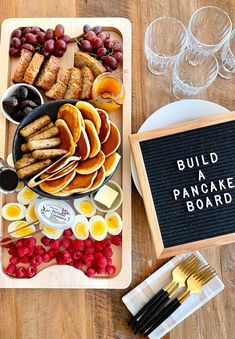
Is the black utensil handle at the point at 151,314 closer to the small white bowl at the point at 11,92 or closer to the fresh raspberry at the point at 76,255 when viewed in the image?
the fresh raspberry at the point at 76,255

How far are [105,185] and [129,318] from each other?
0.40 m

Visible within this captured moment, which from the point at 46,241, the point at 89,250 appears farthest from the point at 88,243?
the point at 46,241

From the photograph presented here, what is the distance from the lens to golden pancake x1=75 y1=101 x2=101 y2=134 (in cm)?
120

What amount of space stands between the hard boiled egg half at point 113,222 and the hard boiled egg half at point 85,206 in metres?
→ 0.05

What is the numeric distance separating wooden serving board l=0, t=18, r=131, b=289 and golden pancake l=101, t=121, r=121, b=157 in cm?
10

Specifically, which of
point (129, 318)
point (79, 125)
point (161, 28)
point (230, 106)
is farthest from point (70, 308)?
point (161, 28)

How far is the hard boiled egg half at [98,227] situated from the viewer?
4.18ft

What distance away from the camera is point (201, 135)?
1229 mm

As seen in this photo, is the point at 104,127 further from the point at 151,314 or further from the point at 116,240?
the point at 151,314

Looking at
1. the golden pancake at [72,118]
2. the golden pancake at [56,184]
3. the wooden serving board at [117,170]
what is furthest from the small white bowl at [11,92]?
the golden pancake at [56,184]

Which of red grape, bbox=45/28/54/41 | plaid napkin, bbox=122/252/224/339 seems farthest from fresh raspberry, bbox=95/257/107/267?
red grape, bbox=45/28/54/41

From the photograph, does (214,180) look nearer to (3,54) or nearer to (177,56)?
(177,56)

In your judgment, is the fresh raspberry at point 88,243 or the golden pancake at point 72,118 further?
the fresh raspberry at point 88,243

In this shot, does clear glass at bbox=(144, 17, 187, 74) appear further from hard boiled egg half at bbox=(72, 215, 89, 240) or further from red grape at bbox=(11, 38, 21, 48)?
hard boiled egg half at bbox=(72, 215, 89, 240)
